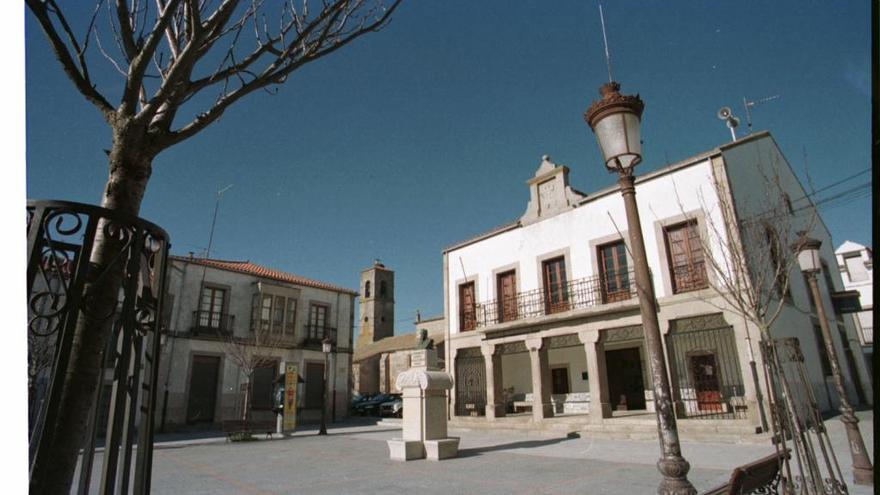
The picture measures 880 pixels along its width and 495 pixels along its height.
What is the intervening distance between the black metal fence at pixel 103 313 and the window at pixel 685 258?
1257 centimetres

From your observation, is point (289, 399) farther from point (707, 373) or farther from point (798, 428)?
point (798, 428)

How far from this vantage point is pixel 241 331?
22125 mm

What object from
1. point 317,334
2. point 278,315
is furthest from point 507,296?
point 278,315

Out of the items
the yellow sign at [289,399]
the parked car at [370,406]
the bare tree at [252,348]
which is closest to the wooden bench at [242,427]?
the yellow sign at [289,399]

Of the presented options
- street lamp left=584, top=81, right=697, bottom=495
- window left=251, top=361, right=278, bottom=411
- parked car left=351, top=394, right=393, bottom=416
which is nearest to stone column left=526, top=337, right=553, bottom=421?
street lamp left=584, top=81, right=697, bottom=495

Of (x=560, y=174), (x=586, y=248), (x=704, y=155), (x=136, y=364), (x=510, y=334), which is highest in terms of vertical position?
(x=560, y=174)

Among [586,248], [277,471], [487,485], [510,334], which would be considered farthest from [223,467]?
[586,248]

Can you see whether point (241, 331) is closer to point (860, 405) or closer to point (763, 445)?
point (763, 445)

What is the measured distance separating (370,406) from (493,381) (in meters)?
14.7

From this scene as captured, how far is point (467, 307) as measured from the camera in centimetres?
1856

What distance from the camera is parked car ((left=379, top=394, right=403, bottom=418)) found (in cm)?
2620

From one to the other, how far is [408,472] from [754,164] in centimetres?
1271

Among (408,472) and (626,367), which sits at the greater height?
(626,367)

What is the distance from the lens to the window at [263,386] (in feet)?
71.8
